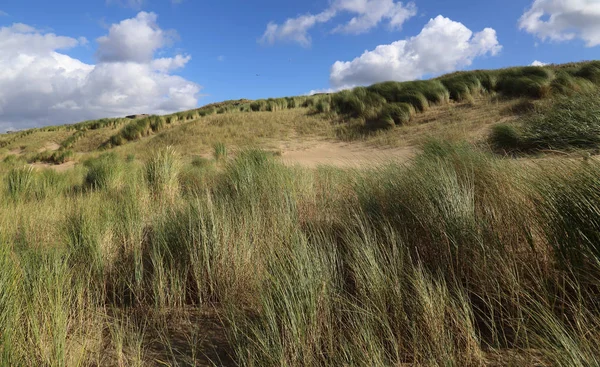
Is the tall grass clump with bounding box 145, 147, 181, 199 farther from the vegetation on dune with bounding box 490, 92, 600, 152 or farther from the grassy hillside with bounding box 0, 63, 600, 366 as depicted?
the vegetation on dune with bounding box 490, 92, 600, 152

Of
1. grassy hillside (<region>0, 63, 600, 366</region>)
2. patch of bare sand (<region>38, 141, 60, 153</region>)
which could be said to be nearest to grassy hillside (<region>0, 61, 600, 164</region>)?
patch of bare sand (<region>38, 141, 60, 153</region>)

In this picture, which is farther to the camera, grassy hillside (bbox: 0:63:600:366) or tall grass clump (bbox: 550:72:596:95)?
tall grass clump (bbox: 550:72:596:95)

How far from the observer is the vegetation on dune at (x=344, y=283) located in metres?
1.55

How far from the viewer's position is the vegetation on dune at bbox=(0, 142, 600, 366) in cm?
155

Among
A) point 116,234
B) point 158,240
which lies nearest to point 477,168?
point 158,240

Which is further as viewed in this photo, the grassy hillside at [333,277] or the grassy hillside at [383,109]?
the grassy hillside at [383,109]

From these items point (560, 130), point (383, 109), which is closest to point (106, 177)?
point (560, 130)

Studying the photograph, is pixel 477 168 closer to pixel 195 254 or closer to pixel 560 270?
pixel 560 270

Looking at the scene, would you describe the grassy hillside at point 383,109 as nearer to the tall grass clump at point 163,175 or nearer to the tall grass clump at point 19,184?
the tall grass clump at point 163,175

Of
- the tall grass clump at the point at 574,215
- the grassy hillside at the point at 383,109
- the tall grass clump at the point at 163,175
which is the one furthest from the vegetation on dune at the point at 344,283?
the grassy hillside at the point at 383,109

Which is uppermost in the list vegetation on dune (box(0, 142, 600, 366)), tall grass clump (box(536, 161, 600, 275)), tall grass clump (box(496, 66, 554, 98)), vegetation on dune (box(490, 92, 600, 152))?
tall grass clump (box(496, 66, 554, 98))

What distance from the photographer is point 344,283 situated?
213cm

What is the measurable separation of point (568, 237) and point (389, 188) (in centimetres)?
163

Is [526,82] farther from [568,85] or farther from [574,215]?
[574,215]
